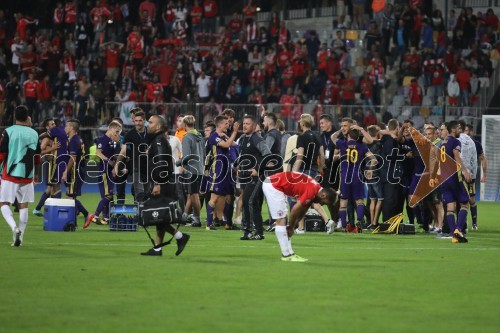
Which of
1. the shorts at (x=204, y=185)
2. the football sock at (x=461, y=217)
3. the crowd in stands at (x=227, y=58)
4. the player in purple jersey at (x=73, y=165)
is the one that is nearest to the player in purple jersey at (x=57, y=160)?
the player in purple jersey at (x=73, y=165)

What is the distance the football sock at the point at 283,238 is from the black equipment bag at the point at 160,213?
1.44m

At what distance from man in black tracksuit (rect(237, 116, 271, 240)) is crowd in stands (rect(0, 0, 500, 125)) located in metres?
16.9

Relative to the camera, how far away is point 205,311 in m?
10.7

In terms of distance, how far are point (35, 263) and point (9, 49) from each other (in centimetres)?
2949

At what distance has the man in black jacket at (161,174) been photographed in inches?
619

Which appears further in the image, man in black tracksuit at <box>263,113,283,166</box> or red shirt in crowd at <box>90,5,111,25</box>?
red shirt in crowd at <box>90,5,111,25</box>

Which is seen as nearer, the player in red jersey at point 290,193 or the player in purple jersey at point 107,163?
the player in red jersey at point 290,193

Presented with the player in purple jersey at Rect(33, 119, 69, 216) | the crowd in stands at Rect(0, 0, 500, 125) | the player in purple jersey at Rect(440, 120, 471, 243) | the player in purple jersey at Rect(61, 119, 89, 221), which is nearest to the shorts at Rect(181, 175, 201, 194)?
the player in purple jersey at Rect(61, 119, 89, 221)

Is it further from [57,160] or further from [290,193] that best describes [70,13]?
[290,193]

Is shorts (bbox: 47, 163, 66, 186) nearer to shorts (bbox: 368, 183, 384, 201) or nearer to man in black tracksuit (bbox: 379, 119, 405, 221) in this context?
shorts (bbox: 368, 183, 384, 201)

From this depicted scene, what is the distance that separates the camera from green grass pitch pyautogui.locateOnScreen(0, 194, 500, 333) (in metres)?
10.2

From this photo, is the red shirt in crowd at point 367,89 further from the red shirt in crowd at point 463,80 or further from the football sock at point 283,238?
the football sock at point 283,238

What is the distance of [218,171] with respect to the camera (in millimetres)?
22453

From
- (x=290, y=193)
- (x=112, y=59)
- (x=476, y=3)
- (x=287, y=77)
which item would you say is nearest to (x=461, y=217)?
(x=290, y=193)
